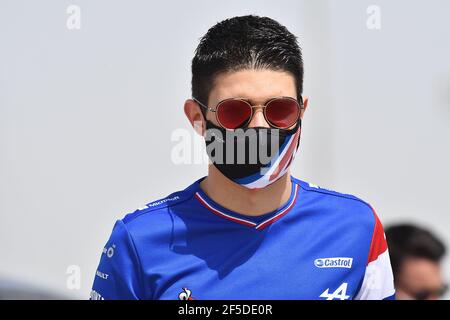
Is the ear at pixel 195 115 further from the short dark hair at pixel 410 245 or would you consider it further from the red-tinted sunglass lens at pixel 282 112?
the short dark hair at pixel 410 245

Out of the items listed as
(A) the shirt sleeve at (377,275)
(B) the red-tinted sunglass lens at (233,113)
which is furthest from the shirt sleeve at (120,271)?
(A) the shirt sleeve at (377,275)

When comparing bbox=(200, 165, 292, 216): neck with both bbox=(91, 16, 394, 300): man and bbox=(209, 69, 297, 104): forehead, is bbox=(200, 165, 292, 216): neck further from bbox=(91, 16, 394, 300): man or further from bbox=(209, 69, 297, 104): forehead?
bbox=(209, 69, 297, 104): forehead

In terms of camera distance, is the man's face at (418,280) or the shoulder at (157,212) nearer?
the shoulder at (157,212)

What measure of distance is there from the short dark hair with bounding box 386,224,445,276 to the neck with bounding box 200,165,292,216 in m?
1.35

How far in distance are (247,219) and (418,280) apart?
1.51 meters

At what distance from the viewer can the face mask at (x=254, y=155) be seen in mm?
2555

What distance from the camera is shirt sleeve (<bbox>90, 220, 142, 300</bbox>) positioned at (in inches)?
96.7

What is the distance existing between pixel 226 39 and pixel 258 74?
0.22m

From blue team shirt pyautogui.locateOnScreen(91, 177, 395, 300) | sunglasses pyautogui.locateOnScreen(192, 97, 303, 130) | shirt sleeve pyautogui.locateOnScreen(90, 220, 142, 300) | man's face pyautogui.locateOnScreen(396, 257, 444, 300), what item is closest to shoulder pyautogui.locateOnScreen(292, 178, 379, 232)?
blue team shirt pyautogui.locateOnScreen(91, 177, 395, 300)

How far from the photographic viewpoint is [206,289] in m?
2.46

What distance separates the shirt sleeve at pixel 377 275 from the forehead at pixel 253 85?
0.58 meters
